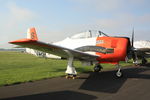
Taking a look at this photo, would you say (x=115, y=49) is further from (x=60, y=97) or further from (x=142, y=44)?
(x=142, y=44)

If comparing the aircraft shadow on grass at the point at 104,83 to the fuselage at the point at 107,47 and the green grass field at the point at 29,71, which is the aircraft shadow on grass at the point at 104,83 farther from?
the green grass field at the point at 29,71

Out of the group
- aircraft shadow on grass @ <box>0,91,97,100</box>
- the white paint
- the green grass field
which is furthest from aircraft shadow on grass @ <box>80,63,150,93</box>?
the white paint

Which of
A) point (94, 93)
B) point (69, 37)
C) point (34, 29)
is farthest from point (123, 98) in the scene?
point (34, 29)

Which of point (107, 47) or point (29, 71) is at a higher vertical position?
point (107, 47)

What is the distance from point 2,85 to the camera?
282 inches

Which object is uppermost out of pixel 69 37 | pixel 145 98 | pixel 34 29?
pixel 34 29

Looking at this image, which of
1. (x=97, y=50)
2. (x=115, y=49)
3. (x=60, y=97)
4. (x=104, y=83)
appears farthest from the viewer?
(x=97, y=50)

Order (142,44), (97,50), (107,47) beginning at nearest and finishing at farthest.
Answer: (107,47) → (97,50) → (142,44)

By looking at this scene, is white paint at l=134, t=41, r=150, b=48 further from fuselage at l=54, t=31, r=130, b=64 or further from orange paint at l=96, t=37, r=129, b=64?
orange paint at l=96, t=37, r=129, b=64

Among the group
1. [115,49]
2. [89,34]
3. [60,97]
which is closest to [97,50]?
[115,49]

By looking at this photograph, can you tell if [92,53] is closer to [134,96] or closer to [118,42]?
[118,42]

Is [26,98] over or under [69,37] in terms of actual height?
under

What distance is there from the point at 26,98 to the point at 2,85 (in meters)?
2.48

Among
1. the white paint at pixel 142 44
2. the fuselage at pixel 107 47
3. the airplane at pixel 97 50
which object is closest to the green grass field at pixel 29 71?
Answer: the airplane at pixel 97 50
